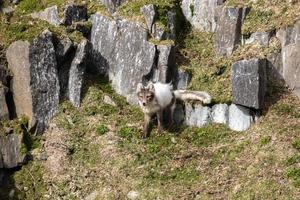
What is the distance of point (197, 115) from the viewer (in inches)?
684

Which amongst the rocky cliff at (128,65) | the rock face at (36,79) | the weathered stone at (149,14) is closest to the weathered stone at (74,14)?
the rocky cliff at (128,65)

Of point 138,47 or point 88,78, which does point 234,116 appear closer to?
point 138,47

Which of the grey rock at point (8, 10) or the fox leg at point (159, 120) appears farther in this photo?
the grey rock at point (8, 10)

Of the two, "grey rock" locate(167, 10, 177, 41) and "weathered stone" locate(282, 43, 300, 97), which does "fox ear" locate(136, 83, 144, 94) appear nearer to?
"grey rock" locate(167, 10, 177, 41)

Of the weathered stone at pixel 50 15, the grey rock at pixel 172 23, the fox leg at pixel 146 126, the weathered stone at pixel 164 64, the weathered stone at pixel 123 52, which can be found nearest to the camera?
the fox leg at pixel 146 126

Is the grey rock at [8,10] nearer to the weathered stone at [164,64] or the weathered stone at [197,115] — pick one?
the weathered stone at [164,64]

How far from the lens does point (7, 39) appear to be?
1841 cm

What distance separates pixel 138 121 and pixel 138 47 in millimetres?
2476

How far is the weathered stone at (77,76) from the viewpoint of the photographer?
18266mm

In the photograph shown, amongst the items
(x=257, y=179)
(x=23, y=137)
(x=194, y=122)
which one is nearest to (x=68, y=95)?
(x=23, y=137)

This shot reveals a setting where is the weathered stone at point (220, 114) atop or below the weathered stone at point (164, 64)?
below

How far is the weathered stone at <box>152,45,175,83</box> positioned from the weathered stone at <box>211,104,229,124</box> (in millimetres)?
1909

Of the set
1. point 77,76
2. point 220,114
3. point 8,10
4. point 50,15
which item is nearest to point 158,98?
point 220,114

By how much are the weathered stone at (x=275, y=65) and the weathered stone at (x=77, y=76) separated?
18.7ft
